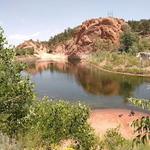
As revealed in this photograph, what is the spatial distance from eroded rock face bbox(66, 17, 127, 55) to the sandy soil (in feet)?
344

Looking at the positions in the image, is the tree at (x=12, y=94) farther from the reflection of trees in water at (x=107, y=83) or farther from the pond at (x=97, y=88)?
the reflection of trees in water at (x=107, y=83)

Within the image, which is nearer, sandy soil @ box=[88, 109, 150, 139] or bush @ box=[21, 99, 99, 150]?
bush @ box=[21, 99, 99, 150]

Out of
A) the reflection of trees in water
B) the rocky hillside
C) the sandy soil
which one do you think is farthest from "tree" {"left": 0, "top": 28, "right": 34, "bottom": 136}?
the rocky hillside

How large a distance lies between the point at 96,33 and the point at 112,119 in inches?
4815

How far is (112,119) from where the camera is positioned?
4681cm

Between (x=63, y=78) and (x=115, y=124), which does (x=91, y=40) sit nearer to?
(x=63, y=78)

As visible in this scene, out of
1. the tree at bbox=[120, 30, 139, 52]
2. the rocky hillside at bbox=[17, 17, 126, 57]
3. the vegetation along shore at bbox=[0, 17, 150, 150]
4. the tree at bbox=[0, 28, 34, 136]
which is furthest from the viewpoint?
the rocky hillside at bbox=[17, 17, 126, 57]

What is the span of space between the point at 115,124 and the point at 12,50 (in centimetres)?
2566

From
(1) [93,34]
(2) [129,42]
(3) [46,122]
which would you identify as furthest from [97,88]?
(1) [93,34]

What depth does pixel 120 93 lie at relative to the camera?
66.8 metres

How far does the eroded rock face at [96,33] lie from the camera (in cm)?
16038

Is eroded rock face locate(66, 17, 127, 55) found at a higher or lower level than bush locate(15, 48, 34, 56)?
higher

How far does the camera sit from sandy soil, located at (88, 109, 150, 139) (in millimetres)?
41919

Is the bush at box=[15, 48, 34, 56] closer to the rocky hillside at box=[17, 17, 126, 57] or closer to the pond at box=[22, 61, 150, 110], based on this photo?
the rocky hillside at box=[17, 17, 126, 57]
